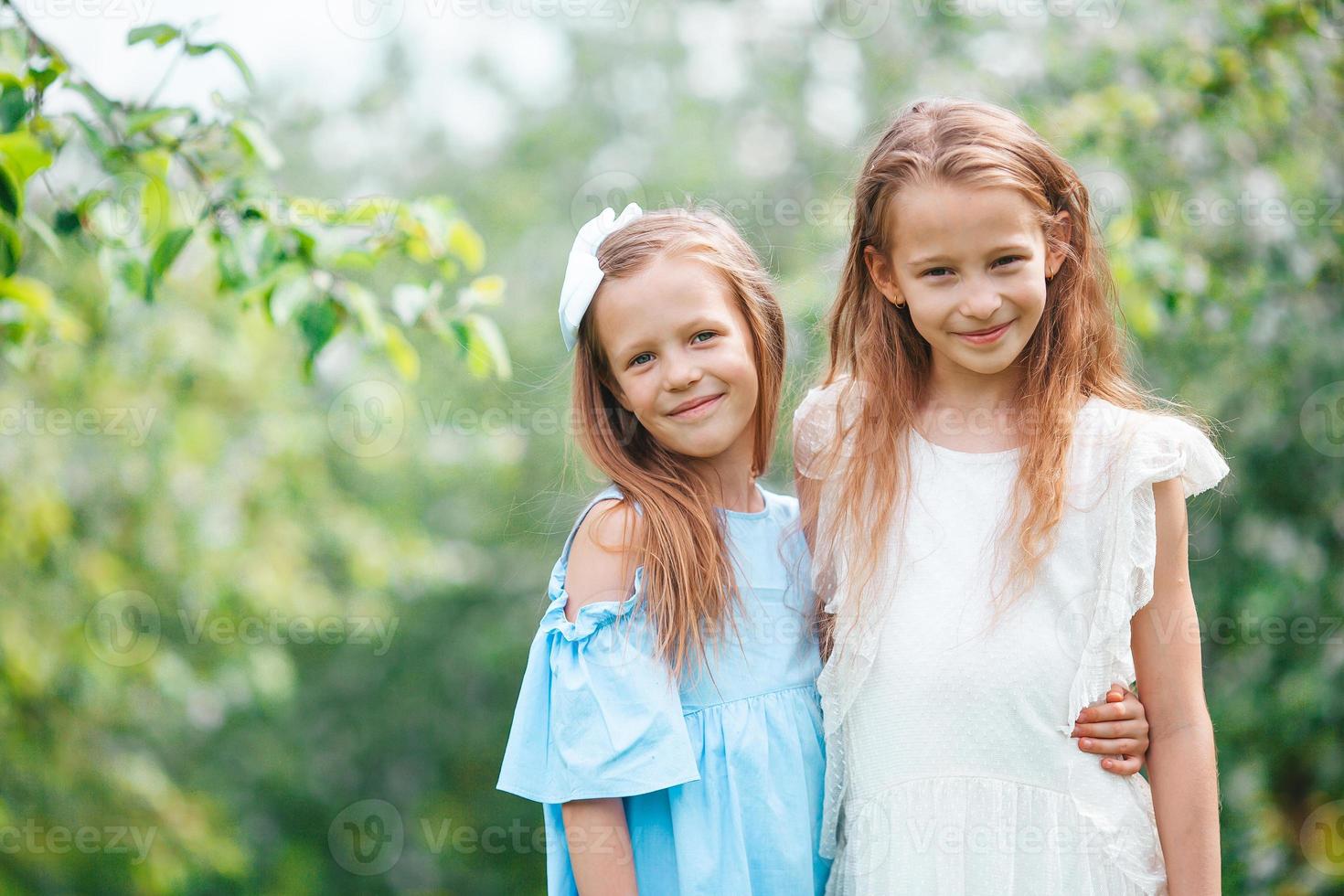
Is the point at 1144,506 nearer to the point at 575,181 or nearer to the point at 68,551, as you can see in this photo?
the point at 68,551

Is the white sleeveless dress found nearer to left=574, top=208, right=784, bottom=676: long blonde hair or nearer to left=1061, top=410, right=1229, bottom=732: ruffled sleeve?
left=1061, top=410, right=1229, bottom=732: ruffled sleeve

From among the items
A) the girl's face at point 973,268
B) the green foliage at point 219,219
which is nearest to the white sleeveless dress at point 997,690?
the girl's face at point 973,268

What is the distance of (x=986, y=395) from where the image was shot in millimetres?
1754

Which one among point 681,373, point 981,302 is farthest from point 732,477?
point 981,302

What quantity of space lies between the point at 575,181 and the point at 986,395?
8.02 meters

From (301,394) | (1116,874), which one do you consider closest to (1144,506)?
(1116,874)

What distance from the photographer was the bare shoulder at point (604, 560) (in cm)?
169

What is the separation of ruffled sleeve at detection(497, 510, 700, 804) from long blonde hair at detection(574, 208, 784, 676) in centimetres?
4

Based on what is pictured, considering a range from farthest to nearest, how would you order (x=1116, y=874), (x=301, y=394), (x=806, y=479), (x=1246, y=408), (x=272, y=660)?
(x=301, y=394), (x=272, y=660), (x=1246, y=408), (x=806, y=479), (x=1116, y=874)

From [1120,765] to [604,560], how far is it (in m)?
0.75

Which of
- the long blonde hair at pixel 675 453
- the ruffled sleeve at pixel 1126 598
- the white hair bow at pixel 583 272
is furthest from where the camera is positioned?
the white hair bow at pixel 583 272

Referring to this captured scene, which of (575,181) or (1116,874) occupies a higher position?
(575,181)

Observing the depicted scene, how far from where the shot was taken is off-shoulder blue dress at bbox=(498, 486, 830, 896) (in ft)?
5.28

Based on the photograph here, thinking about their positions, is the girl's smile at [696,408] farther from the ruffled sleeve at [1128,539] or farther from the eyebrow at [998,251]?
the ruffled sleeve at [1128,539]
